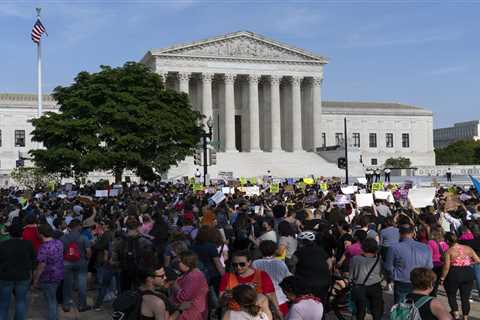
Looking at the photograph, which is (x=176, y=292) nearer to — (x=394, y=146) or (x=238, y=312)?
(x=238, y=312)

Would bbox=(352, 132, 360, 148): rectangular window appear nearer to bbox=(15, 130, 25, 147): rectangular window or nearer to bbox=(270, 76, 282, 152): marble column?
bbox=(270, 76, 282, 152): marble column

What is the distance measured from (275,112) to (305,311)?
76.9 m

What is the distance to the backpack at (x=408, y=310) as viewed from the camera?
6.38m

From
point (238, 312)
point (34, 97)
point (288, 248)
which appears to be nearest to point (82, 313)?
point (288, 248)

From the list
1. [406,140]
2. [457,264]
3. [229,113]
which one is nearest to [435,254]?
[457,264]

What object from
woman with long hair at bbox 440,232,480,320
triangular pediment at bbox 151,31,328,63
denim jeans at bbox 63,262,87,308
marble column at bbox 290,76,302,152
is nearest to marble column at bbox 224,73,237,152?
triangular pediment at bbox 151,31,328,63

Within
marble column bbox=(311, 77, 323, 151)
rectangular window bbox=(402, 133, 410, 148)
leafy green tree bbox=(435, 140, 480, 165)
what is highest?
marble column bbox=(311, 77, 323, 151)

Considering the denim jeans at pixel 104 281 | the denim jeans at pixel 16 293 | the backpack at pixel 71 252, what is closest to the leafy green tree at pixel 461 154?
the denim jeans at pixel 104 281

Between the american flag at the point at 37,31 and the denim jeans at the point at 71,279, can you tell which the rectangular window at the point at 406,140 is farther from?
the denim jeans at the point at 71,279

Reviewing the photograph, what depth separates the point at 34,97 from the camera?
9319cm

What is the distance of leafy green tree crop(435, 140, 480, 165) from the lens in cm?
12050

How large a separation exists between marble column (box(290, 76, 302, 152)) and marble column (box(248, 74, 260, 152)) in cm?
493

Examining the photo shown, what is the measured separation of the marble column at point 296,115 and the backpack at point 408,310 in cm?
7775

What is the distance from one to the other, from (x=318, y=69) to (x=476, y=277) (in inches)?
2948
